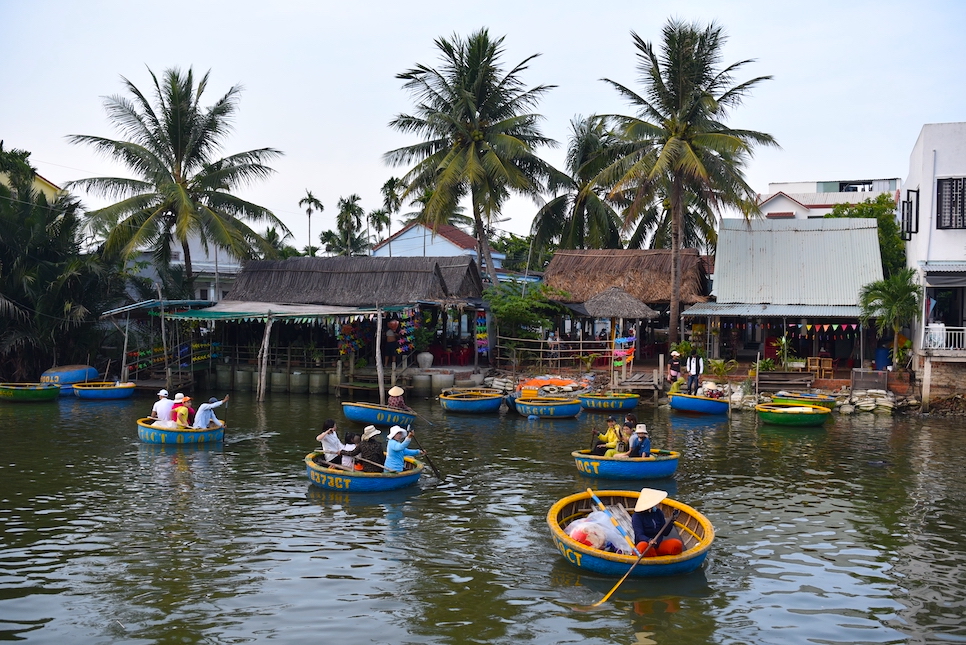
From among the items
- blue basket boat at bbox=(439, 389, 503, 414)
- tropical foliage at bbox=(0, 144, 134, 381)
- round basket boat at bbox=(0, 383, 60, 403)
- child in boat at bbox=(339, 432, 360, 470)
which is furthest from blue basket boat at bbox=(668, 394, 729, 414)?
tropical foliage at bbox=(0, 144, 134, 381)

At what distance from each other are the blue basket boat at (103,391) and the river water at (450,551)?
26.1 feet

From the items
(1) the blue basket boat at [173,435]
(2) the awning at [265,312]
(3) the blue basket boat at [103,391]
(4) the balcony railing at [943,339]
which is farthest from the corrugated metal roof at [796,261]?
(3) the blue basket boat at [103,391]

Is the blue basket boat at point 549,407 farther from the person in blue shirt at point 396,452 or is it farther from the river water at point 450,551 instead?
the person in blue shirt at point 396,452

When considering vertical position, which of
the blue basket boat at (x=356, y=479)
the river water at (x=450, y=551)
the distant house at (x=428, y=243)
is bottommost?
the river water at (x=450, y=551)

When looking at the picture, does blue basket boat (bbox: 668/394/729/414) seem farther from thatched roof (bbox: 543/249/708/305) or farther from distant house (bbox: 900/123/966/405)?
thatched roof (bbox: 543/249/708/305)

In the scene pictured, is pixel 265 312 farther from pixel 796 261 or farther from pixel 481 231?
pixel 796 261

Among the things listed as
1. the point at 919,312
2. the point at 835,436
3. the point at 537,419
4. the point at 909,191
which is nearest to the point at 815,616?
the point at 835,436

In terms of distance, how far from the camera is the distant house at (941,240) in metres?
24.7

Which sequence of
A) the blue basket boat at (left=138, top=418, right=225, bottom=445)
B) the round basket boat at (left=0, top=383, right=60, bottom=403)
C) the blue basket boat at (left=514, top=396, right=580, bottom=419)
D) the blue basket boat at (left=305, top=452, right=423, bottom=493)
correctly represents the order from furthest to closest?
the round basket boat at (left=0, top=383, right=60, bottom=403), the blue basket boat at (left=514, top=396, right=580, bottom=419), the blue basket boat at (left=138, top=418, right=225, bottom=445), the blue basket boat at (left=305, top=452, right=423, bottom=493)

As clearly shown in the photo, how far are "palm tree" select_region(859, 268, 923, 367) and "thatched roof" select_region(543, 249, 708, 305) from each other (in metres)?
6.20

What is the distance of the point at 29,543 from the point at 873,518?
13220mm

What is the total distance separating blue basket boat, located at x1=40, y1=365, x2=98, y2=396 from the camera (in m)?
29.4

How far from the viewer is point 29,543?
11.7 m

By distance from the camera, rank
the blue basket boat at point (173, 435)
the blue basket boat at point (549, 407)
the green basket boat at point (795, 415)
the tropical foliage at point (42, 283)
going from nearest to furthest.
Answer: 1. the blue basket boat at point (173, 435)
2. the green basket boat at point (795, 415)
3. the blue basket boat at point (549, 407)
4. the tropical foliage at point (42, 283)
